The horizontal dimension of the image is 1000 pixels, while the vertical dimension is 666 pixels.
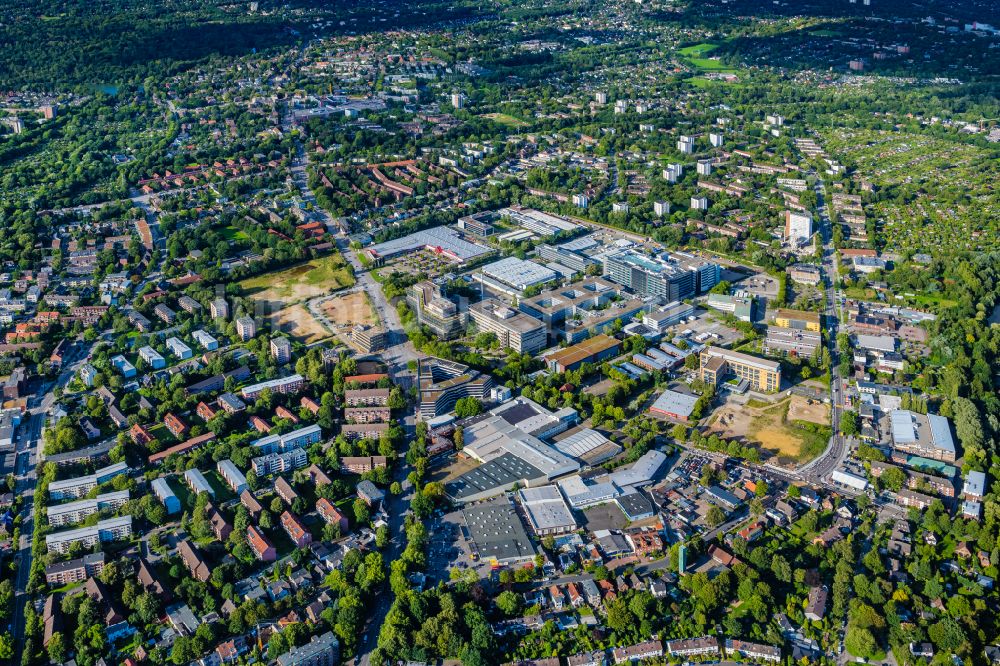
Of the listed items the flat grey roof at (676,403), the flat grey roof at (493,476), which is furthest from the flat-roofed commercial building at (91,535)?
the flat grey roof at (676,403)

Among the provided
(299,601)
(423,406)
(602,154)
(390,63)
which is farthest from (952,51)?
(299,601)

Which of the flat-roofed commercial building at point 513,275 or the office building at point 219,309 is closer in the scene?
the office building at point 219,309

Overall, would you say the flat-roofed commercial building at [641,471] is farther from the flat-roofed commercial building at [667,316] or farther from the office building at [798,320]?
the office building at [798,320]

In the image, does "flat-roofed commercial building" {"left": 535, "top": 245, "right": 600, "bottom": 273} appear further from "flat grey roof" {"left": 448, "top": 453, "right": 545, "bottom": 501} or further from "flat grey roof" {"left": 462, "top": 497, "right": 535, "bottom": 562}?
"flat grey roof" {"left": 462, "top": 497, "right": 535, "bottom": 562}

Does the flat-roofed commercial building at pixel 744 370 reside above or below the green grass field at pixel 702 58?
below

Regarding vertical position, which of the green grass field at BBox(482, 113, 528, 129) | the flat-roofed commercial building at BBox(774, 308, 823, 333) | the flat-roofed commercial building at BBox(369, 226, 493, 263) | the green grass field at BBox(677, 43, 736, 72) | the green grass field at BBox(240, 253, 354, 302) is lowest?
the green grass field at BBox(240, 253, 354, 302)

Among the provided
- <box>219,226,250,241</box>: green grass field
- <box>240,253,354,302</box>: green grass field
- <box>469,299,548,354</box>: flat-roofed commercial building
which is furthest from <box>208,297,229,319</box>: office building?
<box>469,299,548,354</box>: flat-roofed commercial building
